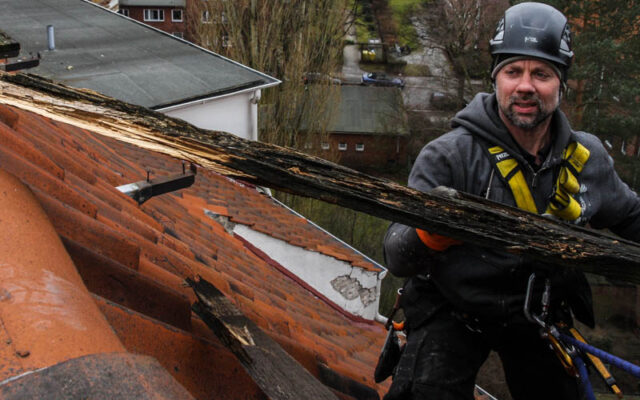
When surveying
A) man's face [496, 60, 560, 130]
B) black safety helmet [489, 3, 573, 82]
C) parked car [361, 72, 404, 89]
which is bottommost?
parked car [361, 72, 404, 89]

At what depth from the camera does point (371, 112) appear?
30062 mm

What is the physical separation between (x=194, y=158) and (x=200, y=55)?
35.6ft

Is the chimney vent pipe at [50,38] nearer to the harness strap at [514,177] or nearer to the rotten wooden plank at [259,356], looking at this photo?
the harness strap at [514,177]

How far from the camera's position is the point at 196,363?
5.21ft

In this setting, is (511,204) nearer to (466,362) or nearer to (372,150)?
(466,362)

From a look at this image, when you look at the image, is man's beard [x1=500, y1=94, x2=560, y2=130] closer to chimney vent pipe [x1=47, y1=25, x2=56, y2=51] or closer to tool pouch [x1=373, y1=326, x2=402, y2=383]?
tool pouch [x1=373, y1=326, x2=402, y2=383]

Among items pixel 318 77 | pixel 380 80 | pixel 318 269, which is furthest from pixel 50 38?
pixel 380 80

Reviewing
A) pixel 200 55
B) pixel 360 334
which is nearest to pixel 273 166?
pixel 360 334

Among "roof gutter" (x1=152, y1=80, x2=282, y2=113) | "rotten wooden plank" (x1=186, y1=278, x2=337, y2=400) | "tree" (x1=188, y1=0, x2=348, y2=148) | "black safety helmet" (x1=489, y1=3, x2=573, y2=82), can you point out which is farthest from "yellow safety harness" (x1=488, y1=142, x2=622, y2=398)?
"tree" (x1=188, y1=0, x2=348, y2=148)

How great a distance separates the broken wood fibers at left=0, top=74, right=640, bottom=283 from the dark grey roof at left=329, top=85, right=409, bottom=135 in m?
26.7

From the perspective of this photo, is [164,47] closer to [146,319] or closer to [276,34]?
[276,34]

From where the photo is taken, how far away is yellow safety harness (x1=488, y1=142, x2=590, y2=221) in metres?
2.58

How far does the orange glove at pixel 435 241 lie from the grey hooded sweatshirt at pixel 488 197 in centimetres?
13

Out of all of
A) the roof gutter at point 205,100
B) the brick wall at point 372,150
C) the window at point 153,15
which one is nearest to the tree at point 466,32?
the brick wall at point 372,150
